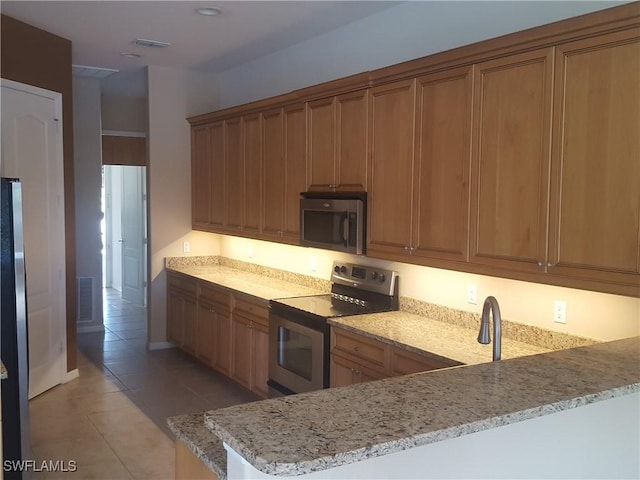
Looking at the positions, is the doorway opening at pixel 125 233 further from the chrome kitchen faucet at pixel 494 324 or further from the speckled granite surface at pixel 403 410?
the speckled granite surface at pixel 403 410

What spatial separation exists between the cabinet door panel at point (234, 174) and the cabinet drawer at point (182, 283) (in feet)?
2.15

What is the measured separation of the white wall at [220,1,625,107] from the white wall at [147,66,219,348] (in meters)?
0.73

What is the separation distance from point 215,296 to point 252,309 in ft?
2.30

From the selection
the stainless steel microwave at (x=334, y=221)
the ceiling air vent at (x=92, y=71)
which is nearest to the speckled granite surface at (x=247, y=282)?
the stainless steel microwave at (x=334, y=221)

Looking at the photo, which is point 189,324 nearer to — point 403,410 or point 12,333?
point 12,333

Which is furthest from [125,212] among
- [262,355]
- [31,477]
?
[31,477]

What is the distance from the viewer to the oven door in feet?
12.5

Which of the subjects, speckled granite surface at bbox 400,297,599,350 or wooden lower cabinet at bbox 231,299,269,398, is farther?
wooden lower cabinet at bbox 231,299,269,398

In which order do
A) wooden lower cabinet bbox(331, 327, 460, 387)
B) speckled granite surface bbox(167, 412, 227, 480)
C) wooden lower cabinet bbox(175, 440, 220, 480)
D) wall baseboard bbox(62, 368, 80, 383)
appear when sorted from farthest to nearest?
wall baseboard bbox(62, 368, 80, 383), wooden lower cabinet bbox(331, 327, 460, 387), wooden lower cabinet bbox(175, 440, 220, 480), speckled granite surface bbox(167, 412, 227, 480)

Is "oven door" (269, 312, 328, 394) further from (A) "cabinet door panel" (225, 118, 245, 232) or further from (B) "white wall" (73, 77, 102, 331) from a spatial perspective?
(B) "white wall" (73, 77, 102, 331)

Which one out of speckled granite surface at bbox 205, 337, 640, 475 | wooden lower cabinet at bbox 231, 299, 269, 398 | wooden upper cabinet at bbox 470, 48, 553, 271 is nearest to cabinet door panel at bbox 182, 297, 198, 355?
wooden lower cabinet at bbox 231, 299, 269, 398

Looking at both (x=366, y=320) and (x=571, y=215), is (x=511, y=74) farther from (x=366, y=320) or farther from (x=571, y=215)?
(x=366, y=320)

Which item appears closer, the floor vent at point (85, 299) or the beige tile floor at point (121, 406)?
the beige tile floor at point (121, 406)

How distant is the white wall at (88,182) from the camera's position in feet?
23.0
